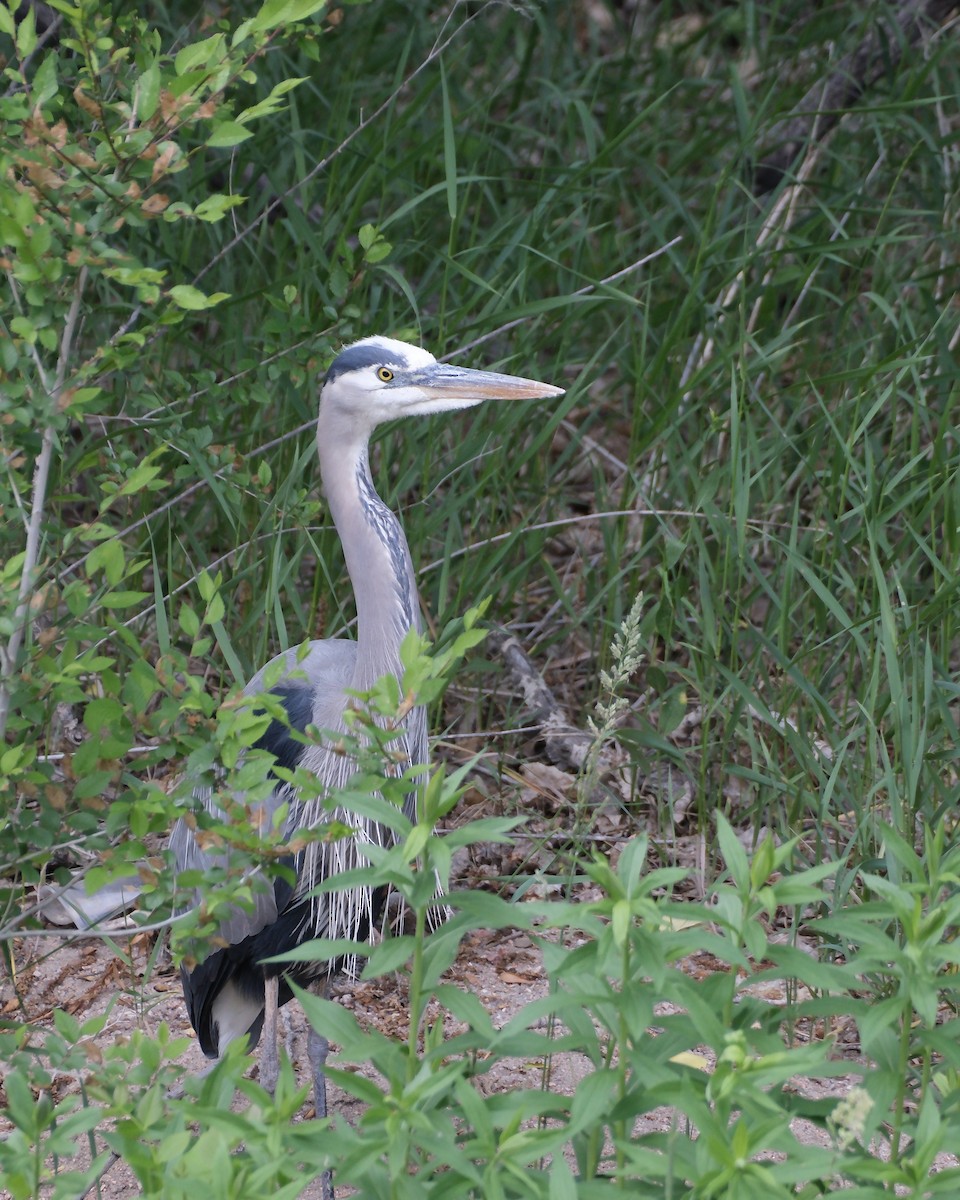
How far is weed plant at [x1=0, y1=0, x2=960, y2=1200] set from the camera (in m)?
1.58

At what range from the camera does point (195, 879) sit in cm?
178

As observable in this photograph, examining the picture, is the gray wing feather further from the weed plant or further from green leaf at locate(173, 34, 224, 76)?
green leaf at locate(173, 34, 224, 76)

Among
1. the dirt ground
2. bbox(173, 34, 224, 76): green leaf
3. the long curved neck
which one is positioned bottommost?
the dirt ground

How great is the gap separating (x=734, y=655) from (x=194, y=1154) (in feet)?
6.44

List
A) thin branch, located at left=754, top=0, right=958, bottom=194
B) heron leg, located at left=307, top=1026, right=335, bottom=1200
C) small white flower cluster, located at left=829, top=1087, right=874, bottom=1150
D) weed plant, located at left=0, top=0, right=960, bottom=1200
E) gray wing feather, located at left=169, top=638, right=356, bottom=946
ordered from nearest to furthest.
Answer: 1. small white flower cluster, located at left=829, top=1087, right=874, bottom=1150
2. weed plant, located at left=0, top=0, right=960, bottom=1200
3. heron leg, located at left=307, top=1026, right=335, bottom=1200
4. gray wing feather, located at left=169, top=638, right=356, bottom=946
5. thin branch, located at left=754, top=0, right=958, bottom=194

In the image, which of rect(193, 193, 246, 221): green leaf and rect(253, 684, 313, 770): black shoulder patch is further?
rect(253, 684, 313, 770): black shoulder patch

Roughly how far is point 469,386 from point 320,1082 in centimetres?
136

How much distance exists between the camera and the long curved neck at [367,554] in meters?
2.85

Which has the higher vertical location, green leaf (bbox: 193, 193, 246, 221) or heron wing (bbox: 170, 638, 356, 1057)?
green leaf (bbox: 193, 193, 246, 221)

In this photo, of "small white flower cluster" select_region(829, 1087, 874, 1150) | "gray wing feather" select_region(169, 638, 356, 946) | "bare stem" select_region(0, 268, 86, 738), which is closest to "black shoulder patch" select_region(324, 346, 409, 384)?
"gray wing feather" select_region(169, 638, 356, 946)

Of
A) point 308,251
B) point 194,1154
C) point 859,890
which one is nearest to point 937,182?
point 308,251

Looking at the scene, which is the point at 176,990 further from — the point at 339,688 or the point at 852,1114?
the point at 852,1114

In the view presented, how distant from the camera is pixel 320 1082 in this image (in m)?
2.83

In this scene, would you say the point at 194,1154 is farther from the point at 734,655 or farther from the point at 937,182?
the point at 937,182
